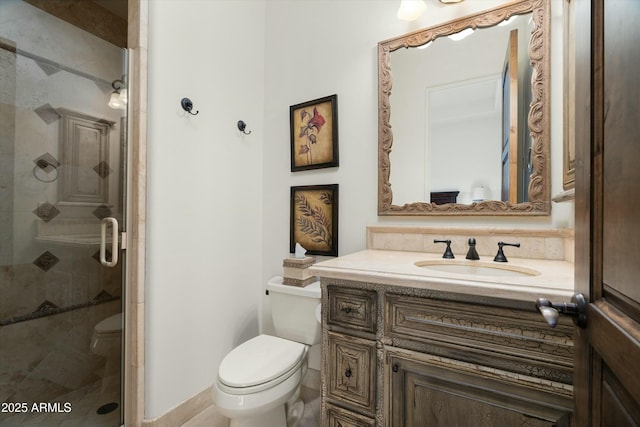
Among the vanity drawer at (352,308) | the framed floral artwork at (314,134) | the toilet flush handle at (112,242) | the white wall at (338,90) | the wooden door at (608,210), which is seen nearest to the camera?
the wooden door at (608,210)

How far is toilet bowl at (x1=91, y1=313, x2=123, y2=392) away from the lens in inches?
54.4

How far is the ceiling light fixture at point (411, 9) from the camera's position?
4.77 ft

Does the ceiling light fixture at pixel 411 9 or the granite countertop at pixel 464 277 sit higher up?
the ceiling light fixture at pixel 411 9

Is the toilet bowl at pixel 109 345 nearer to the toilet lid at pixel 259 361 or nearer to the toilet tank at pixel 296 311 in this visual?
the toilet lid at pixel 259 361

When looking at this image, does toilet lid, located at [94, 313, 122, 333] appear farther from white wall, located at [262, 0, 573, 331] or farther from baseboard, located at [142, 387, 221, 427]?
white wall, located at [262, 0, 573, 331]

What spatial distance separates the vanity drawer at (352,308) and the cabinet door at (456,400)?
131 mm

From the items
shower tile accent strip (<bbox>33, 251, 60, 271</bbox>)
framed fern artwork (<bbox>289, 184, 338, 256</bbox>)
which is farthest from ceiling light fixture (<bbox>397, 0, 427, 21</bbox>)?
shower tile accent strip (<bbox>33, 251, 60, 271</bbox>)

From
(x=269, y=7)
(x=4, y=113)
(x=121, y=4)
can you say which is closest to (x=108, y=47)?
(x=4, y=113)

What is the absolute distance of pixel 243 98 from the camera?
1.87 metres

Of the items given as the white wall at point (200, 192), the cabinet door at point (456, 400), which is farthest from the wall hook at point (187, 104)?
the cabinet door at point (456, 400)

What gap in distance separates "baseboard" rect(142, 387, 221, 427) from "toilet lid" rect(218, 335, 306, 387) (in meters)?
0.45

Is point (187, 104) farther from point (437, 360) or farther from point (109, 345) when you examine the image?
point (437, 360)

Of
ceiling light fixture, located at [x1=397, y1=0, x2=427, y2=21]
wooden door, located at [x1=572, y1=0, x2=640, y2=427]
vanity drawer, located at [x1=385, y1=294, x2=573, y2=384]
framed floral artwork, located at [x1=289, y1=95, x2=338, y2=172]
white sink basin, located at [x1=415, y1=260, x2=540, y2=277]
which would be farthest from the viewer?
framed floral artwork, located at [x1=289, y1=95, x2=338, y2=172]

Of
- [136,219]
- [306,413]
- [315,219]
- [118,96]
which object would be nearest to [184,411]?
[306,413]
